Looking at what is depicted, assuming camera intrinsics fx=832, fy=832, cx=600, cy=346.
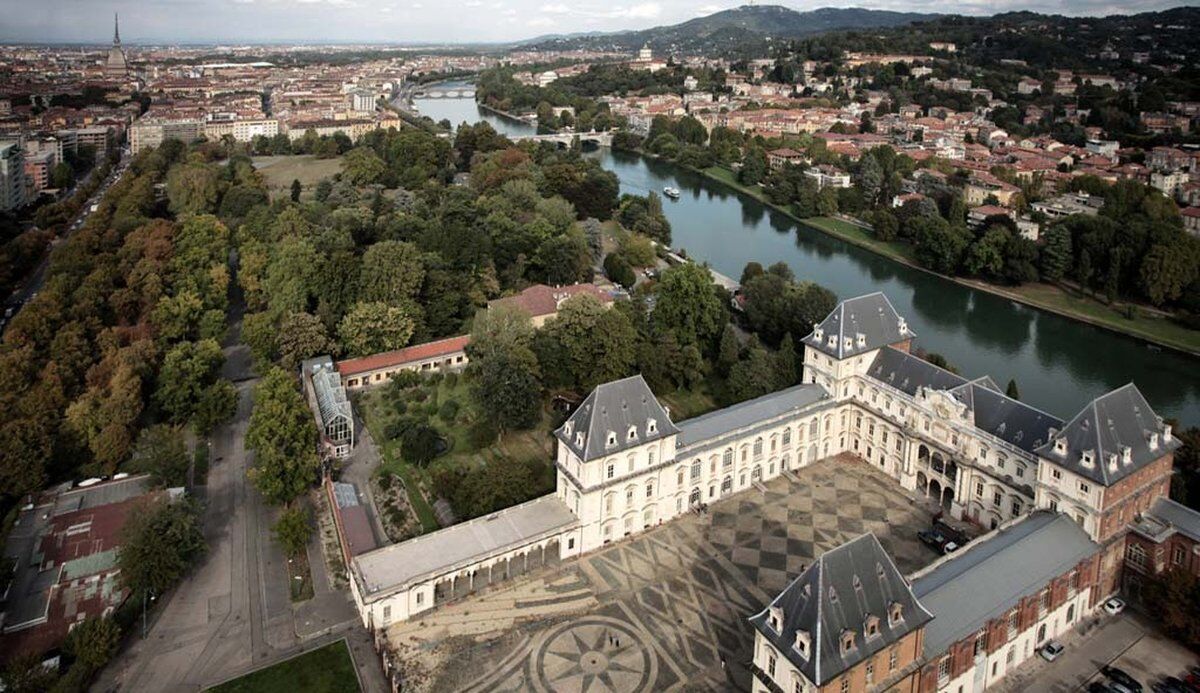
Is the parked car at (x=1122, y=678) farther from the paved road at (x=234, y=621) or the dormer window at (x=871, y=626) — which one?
the paved road at (x=234, y=621)

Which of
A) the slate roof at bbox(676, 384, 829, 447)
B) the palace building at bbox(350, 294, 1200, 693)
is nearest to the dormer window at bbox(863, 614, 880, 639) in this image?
the palace building at bbox(350, 294, 1200, 693)

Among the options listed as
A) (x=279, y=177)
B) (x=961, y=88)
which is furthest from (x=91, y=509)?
(x=961, y=88)

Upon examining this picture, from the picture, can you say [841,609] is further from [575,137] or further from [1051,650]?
[575,137]

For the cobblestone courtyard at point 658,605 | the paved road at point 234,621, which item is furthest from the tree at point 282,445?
the cobblestone courtyard at point 658,605

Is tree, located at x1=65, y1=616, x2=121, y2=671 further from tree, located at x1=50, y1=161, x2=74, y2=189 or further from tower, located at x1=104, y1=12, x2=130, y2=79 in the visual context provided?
tower, located at x1=104, y1=12, x2=130, y2=79

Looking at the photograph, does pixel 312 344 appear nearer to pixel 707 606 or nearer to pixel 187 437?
pixel 187 437

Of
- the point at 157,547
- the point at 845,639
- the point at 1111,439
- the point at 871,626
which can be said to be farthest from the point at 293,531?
the point at 1111,439
